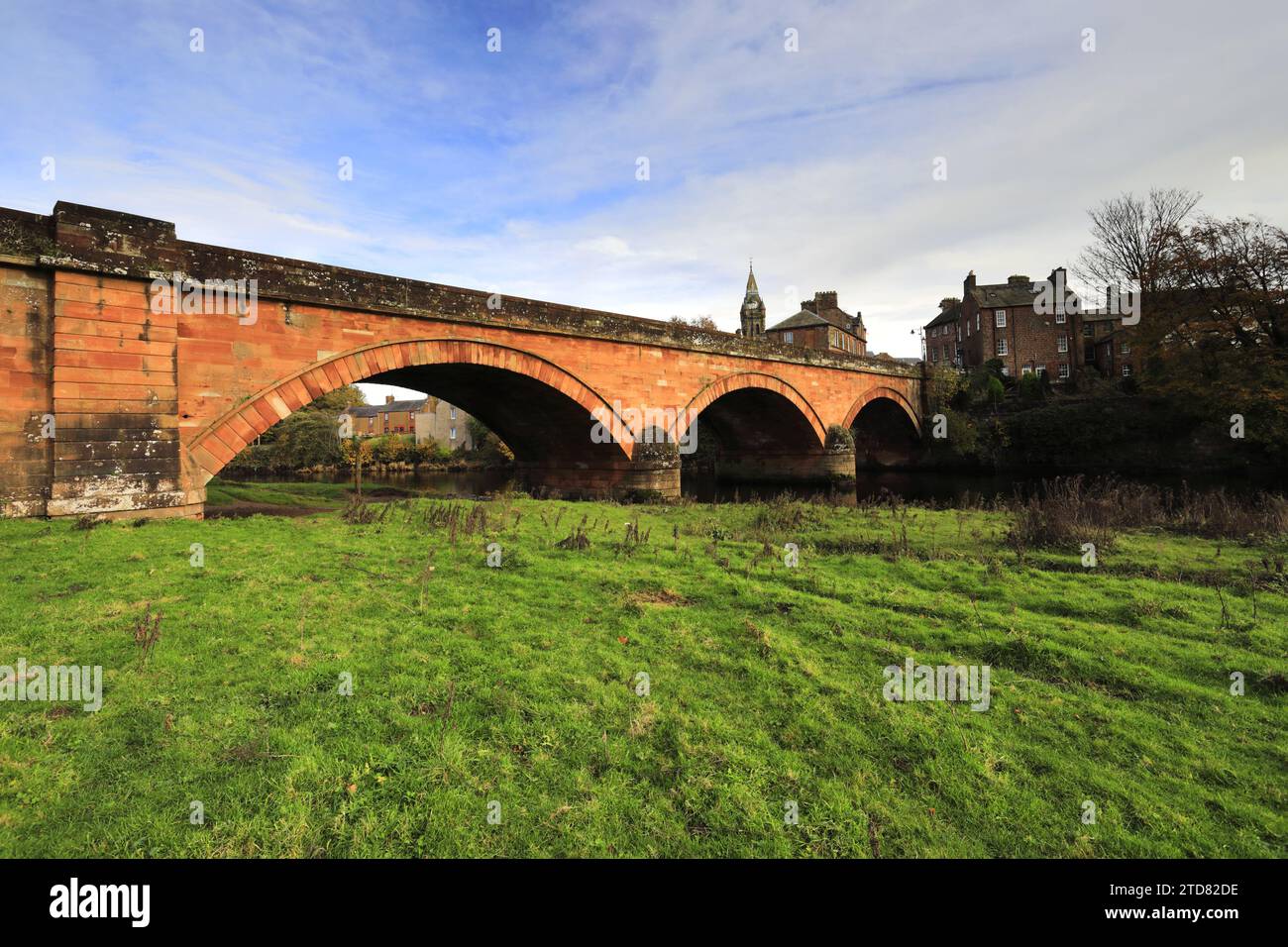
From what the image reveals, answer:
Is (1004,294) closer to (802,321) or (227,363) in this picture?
(802,321)

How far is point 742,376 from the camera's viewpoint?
77.4 feet

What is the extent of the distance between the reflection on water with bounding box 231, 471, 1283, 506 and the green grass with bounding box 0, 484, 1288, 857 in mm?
13184

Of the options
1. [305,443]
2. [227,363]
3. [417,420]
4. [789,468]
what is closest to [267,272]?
[227,363]

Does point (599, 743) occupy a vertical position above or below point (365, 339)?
below

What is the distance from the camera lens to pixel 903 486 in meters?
28.6

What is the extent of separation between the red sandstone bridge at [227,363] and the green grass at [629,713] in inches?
122

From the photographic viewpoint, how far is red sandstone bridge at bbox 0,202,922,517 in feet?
30.7

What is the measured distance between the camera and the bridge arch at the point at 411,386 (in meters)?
11.1

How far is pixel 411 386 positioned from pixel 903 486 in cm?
2252

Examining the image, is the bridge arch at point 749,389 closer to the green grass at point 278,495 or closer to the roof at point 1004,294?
the green grass at point 278,495

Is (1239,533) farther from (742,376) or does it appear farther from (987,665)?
(742,376)

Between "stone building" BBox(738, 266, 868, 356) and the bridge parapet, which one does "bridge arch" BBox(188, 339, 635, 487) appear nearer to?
the bridge parapet
